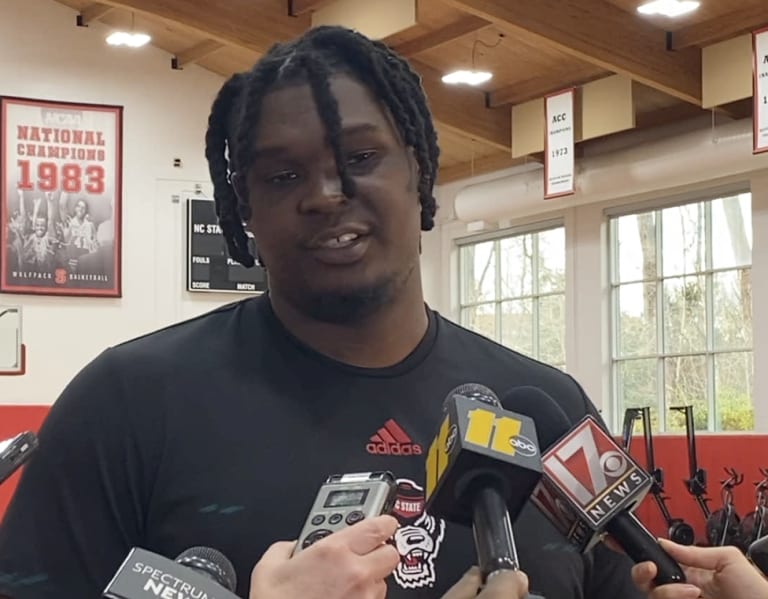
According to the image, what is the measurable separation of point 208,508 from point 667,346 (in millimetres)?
8582

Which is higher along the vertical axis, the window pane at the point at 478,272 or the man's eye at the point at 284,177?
the window pane at the point at 478,272

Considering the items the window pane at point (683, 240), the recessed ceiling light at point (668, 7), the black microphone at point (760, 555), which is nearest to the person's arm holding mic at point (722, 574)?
the black microphone at point (760, 555)

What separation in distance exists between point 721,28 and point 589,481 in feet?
24.5

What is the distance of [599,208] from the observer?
1009cm

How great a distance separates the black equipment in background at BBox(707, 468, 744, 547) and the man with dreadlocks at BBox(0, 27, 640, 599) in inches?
249

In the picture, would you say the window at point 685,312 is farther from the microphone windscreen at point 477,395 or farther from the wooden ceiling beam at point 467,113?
the microphone windscreen at point 477,395

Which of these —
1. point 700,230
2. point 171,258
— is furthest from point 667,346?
point 171,258

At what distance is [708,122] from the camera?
8.92m

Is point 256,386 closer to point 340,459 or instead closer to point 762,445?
point 340,459

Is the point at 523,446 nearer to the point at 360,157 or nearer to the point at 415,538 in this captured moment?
the point at 415,538

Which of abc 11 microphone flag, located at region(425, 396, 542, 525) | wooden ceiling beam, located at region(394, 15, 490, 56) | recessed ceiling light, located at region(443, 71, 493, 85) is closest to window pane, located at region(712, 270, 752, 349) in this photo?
recessed ceiling light, located at region(443, 71, 493, 85)

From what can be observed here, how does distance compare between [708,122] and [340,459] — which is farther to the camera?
[708,122]

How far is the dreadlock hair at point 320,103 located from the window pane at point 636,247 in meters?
8.41

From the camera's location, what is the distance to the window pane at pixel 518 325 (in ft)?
36.3
